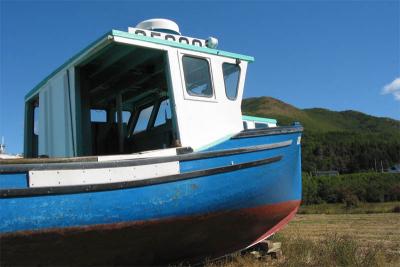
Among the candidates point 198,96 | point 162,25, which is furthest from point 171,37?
point 198,96

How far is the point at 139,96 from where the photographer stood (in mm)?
9023

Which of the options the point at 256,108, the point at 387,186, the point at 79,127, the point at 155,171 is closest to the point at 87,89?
the point at 79,127

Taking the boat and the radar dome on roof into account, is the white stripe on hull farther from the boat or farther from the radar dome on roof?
the radar dome on roof

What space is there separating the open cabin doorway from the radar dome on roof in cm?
44

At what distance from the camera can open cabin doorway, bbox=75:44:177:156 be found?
734cm

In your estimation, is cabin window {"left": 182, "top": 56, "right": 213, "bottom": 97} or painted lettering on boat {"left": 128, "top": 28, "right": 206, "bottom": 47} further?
cabin window {"left": 182, "top": 56, "right": 213, "bottom": 97}

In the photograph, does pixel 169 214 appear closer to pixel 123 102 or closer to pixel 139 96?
pixel 139 96

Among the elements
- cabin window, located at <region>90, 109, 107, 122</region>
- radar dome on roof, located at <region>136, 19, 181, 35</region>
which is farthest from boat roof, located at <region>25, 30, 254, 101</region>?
cabin window, located at <region>90, 109, 107, 122</region>

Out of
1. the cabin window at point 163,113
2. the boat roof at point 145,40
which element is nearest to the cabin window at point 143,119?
the cabin window at point 163,113

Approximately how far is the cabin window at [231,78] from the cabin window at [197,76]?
1.21 ft

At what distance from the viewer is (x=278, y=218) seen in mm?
7922

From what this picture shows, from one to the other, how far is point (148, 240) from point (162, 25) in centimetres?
335

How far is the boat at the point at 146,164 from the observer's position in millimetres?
5098

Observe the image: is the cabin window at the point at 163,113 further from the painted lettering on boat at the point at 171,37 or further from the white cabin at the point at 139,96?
the painted lettering on boat at the point at 171,37
